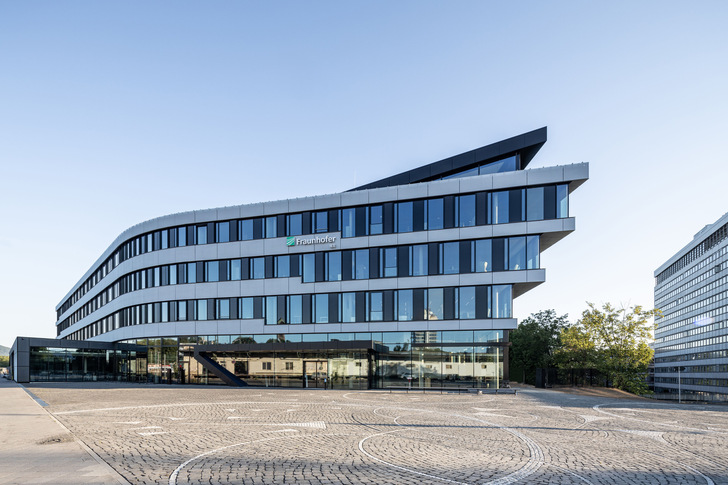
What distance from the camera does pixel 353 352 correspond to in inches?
1714

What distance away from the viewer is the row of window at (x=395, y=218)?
Answer: 1615 inches

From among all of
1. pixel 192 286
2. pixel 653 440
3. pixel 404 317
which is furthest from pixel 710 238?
pixel 653 440

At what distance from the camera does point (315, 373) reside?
148 feet

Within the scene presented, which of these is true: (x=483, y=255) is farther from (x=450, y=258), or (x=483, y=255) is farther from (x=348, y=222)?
(x=348, y=222)

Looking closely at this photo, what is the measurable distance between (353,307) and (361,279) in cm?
242

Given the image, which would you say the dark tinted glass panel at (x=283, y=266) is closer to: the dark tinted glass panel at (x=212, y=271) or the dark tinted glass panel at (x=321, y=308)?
the dark tinted glass panel at (x=321, y=308)

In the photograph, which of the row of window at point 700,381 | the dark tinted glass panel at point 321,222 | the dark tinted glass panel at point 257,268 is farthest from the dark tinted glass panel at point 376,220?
the row of window at point 700,381

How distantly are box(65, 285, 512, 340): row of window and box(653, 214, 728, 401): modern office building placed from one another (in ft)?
237

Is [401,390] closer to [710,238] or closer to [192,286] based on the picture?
[192,286]

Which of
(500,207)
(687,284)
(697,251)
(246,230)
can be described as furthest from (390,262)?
(687,284)

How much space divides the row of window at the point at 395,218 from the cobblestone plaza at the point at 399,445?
1979 cm

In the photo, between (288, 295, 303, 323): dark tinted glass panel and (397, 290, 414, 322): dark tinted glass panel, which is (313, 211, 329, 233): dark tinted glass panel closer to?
(288, 295, 303, 323): dark tinted glass panel

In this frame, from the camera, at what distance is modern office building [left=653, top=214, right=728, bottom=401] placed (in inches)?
4579

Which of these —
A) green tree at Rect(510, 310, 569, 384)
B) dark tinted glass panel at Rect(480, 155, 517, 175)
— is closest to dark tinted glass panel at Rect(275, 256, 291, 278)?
dark tinted glass panel at Rect(480, 155, 517, 175)
